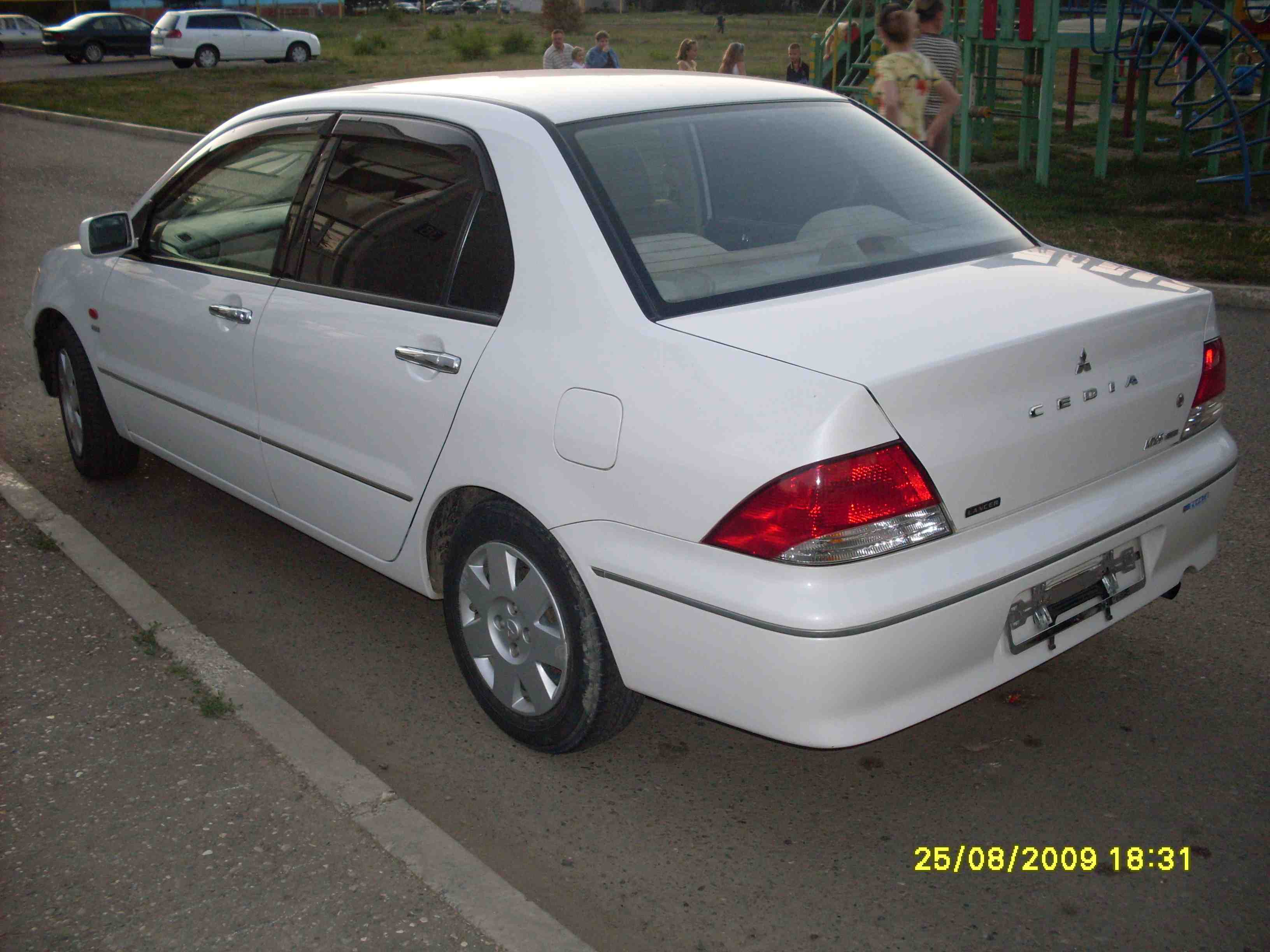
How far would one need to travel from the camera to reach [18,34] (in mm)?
51594

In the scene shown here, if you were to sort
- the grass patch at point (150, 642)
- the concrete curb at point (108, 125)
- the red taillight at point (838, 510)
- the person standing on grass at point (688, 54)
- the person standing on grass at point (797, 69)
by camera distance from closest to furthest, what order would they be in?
the red taillight at point (838, 510)
the grass patch at point (150, 642)
the person standing on grass at point (688, 54)
the person standing on grass at point (797, 69)
the concrete curb at point (108, 125)

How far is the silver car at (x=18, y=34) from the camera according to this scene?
2024 inches

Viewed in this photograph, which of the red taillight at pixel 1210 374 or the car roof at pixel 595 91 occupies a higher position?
the car roof at pixel 595 91

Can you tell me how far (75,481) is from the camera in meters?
5.75

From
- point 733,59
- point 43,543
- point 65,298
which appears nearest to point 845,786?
point 43,543

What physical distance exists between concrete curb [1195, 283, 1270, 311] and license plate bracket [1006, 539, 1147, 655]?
218 inches

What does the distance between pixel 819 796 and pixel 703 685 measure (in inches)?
24.9

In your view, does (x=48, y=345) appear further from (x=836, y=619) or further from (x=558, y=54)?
(x=558, y=54)

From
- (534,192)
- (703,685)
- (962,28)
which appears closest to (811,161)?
(534,192)

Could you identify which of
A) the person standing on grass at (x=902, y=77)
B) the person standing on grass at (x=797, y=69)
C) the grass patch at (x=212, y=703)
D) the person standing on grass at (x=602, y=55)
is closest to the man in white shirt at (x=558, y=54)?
the person standing on grass at (x=602, y=55)

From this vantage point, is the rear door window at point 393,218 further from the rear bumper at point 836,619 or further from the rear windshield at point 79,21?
the rear windshield at point 79,21

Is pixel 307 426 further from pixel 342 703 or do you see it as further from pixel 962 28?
pixel 962 28

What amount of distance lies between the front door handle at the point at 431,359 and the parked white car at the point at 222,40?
1573 inches

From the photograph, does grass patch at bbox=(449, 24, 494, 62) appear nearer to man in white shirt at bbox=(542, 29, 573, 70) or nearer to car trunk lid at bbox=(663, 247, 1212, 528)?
man in white shirt at bbox=(542, 29, 573, 70)
